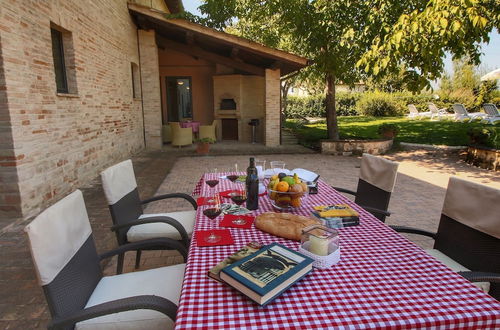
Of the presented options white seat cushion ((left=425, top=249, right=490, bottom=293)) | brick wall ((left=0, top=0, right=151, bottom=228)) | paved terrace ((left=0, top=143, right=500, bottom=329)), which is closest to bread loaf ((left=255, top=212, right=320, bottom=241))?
white seat cushion ((left=425, top=249, right=490, bottom=293))

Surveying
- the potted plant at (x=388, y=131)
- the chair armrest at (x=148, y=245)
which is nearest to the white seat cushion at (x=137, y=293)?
the chair armrest at (x=148, y=245)

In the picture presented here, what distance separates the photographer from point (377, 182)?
8.70 ft

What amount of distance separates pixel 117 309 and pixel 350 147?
833 cm

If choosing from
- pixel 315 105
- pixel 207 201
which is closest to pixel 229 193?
pixel 207 201

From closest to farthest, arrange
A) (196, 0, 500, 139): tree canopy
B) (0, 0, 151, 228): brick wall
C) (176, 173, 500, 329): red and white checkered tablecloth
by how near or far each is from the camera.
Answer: (176, 173, 500, 329): red and white checkered tablecloth → (0, 0, 151, 228): brick wall → (196, 0, 500, 139): tree canopy

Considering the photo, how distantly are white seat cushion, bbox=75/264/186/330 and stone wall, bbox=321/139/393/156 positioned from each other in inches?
299

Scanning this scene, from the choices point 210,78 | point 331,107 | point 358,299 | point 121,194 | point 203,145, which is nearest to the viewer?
point 358,299

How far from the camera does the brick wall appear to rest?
142 inches

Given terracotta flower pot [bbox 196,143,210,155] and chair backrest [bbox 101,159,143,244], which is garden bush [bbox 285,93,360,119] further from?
chair backrest [bbox 101,159,143,244]

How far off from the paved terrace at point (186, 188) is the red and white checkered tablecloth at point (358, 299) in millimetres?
1549

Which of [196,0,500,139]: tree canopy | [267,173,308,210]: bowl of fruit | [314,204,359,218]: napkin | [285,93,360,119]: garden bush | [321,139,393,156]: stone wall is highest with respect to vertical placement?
[196,0,500,139]: tree canopy

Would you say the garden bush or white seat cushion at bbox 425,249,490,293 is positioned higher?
Result: the garden bush

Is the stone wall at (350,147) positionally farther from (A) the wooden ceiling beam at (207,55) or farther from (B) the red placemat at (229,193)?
(B) the red placemat at (229,193)

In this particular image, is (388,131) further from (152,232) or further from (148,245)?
(148,245)
